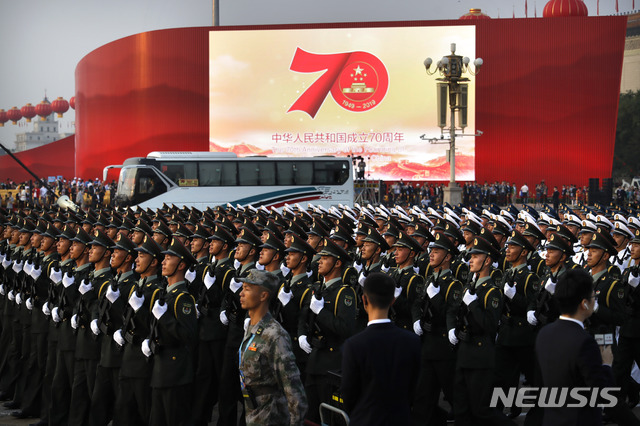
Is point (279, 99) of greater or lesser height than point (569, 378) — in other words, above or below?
above

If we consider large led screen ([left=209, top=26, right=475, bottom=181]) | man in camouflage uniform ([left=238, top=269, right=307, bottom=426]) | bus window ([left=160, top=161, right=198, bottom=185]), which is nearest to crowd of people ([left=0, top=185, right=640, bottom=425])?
man in camouflage uniform ([left=238, top=269, right=307, bottom=426])

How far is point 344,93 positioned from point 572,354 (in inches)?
1588

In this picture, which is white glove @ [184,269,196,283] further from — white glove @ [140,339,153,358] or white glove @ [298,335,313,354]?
white glove @ [298,335,313,354]

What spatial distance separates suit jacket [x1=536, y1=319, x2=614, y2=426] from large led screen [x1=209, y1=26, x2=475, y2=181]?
39144 mm

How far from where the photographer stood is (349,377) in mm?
4012

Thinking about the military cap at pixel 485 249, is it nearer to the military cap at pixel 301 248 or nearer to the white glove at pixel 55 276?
the military cap at pixel 301 248

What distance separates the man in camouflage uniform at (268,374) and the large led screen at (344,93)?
38.6 meters

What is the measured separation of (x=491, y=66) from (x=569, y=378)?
1637 inches

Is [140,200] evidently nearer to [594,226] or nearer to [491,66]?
[594,226]

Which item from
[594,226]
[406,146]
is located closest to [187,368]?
[594,226]

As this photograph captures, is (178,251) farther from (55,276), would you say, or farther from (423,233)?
(423,233)

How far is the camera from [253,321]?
188 inches

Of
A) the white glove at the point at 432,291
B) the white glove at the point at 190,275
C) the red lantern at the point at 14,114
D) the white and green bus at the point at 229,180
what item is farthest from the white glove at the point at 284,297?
the red lantern at the point at 14,114

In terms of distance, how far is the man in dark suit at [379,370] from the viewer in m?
4.00
